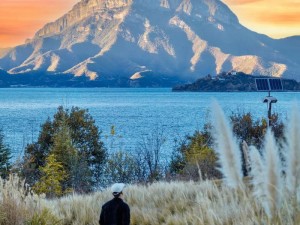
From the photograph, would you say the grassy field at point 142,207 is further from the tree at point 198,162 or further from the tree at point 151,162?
the tree at point 151,162

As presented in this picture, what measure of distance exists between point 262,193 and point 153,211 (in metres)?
5.15

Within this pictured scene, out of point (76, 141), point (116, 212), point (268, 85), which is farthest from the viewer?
point (76, 141)

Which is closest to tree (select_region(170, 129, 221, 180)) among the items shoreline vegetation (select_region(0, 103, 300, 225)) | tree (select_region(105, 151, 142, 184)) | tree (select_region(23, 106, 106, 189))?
shoreline vegetation (select_region(0, 103, 300, 225))

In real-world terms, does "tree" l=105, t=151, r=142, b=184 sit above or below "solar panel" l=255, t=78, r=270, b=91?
below

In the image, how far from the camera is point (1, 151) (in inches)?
1265

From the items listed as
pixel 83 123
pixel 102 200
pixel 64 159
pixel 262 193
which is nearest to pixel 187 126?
pixel 83 123

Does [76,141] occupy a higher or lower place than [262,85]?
lower

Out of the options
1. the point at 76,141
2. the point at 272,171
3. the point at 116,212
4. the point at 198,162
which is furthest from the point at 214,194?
the point at 76,141

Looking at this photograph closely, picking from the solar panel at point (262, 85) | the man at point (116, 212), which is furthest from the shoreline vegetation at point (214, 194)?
the solar panel at point (262, 85)

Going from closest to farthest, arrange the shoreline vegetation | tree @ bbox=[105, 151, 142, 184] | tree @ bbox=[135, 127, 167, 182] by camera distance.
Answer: the shoreline vegetation < tree @ bbox=[135, 127, 167, 182] < tree @ bbox=[105, 151, 142, 184]

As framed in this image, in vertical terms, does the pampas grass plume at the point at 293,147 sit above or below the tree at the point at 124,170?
above

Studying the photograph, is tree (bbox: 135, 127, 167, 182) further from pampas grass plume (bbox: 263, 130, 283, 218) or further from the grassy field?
pampas grass plume (bbox: 263, 130, 283, 218)

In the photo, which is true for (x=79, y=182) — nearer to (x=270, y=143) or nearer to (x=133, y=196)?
(x=133, y=196)

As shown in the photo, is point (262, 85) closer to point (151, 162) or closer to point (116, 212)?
point (151, 162)
